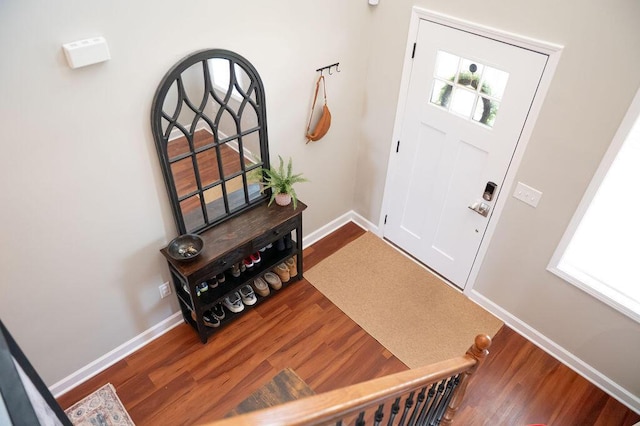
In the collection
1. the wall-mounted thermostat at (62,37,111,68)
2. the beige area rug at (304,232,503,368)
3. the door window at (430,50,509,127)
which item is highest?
the wall-mounted thermostat at (62,37,111,68)

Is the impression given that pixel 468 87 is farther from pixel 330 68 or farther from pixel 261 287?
pixel 261 287

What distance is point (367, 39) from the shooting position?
3.32m

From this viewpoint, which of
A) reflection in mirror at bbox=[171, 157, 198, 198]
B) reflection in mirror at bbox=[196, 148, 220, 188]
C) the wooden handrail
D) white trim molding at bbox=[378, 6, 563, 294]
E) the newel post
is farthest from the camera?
reflection in mirror at bbox=[196, 148, 220, 188]

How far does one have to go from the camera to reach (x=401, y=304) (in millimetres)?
3502

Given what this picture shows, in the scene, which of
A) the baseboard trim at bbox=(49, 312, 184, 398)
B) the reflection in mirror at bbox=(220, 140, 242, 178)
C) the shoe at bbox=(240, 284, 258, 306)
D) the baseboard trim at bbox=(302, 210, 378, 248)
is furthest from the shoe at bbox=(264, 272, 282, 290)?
the reflection in mirror at bbox=(220, 140, 242, 178)

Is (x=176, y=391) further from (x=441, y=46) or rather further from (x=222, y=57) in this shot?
(x=441, y=46)

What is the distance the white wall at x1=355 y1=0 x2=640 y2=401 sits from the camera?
87.4 inches

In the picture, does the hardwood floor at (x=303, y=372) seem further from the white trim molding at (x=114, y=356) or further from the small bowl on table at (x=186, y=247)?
the small bowl on table at (x=186, y=247)

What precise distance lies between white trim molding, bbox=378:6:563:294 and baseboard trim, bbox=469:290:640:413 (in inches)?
8.8

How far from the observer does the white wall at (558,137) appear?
2219 millimetres

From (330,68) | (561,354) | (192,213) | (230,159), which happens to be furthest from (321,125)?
(561,354)

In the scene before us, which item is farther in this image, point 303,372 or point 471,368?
point 303,372

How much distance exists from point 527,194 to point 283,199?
5.61 ft

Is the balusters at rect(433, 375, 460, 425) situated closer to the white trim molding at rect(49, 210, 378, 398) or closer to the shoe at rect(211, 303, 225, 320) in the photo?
the shoe at rect(211, 303, 225, 320)
